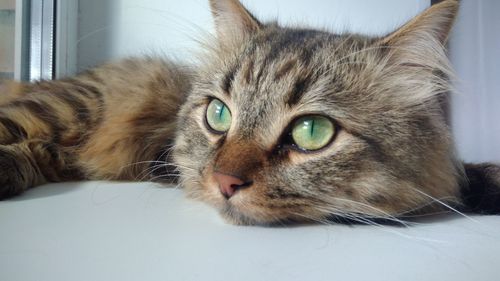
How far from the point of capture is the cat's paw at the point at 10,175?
1.08m

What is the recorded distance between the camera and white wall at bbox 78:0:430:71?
204 cm

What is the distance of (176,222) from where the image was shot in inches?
37.6

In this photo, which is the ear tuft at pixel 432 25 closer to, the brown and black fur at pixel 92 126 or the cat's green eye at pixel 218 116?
the cat's green eye at pixel 218 116

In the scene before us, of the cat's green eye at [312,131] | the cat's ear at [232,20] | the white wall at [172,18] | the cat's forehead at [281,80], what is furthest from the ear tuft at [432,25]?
the white wall at [172,18]

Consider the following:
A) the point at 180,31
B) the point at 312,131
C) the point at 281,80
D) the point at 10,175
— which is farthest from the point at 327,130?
the point at 180,31

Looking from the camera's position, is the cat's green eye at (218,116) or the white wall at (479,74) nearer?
the cat's green eye at (218,116)

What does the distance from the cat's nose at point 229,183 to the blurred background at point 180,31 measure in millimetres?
970

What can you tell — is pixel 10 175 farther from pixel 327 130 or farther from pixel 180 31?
pixel 180 31

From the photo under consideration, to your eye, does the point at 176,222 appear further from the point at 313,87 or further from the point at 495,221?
the point at 495,221

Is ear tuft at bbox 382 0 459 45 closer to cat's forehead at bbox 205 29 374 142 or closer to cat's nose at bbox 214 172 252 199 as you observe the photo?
cat's forehead at bbox 205 29 374 142

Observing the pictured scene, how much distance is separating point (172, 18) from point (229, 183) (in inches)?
57.1

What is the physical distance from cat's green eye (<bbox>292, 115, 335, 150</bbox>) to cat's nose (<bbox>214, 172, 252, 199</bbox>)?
0.54 ft

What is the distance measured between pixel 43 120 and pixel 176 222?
67cm

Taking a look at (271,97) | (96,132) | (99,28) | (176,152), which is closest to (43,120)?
(96,132)
